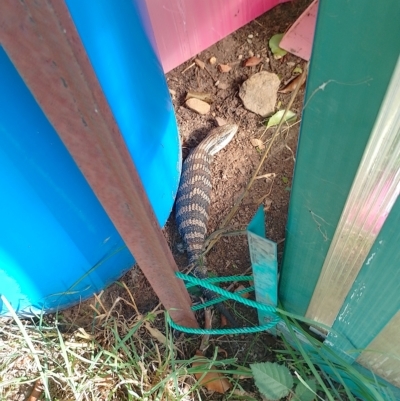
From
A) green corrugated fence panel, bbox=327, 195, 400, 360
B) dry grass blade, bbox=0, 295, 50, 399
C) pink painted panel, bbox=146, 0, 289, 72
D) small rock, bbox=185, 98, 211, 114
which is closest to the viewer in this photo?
green corrugated fence panel, bbox=327, 195, 400, 360

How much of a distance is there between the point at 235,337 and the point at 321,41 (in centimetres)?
118

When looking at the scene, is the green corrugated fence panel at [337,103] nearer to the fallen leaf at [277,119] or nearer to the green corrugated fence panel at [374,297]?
the green corrugated fence panel at [374,297]

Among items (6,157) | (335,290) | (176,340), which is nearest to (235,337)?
(176,340)

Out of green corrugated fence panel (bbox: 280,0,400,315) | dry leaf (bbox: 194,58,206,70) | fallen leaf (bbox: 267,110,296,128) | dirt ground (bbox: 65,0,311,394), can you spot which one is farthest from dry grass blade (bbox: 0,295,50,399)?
dry leaf (bbox: 194,58,206,70)

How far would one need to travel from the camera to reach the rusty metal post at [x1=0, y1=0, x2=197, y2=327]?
1.70 ft

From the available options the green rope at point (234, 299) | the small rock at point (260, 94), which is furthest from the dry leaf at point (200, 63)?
the green rope at point (234, 299)

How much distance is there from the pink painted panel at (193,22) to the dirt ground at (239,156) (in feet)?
0.17

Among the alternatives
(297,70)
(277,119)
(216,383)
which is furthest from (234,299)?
(297,70)

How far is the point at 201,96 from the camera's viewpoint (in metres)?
2.12

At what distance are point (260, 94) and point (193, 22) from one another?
42cm

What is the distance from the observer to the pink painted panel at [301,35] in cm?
211

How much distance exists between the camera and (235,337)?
157 cm

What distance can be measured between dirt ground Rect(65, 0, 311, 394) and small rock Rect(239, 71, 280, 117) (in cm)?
4

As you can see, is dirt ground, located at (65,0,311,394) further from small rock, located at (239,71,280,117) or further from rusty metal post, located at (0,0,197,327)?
rusty metal post, located at (0,0,197,327)
